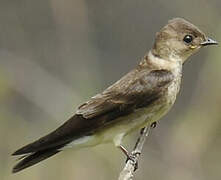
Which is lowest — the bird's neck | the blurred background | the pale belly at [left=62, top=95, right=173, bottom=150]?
the pale belly at [left=62, top=95, right=173, bottom=150]

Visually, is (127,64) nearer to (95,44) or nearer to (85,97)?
(95,44)

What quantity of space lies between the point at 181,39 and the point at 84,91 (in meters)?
1.48

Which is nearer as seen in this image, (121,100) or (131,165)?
(131,165)

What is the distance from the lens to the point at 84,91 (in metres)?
6.71

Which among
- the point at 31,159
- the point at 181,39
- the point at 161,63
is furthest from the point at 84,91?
the point at 31,159

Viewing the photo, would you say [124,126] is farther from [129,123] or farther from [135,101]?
[135,101]

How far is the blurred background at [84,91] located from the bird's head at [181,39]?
1.13m

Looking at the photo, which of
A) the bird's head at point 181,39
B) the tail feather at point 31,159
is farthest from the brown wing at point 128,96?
the tail feather at point 31,159

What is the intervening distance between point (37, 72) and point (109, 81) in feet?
3.75

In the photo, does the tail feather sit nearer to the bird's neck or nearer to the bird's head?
the bird's neck

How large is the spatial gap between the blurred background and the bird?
3.77 ft

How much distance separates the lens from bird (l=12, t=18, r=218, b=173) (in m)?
5.27

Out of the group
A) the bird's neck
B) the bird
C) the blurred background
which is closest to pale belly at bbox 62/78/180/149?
the bird

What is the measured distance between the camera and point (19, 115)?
7.34m
